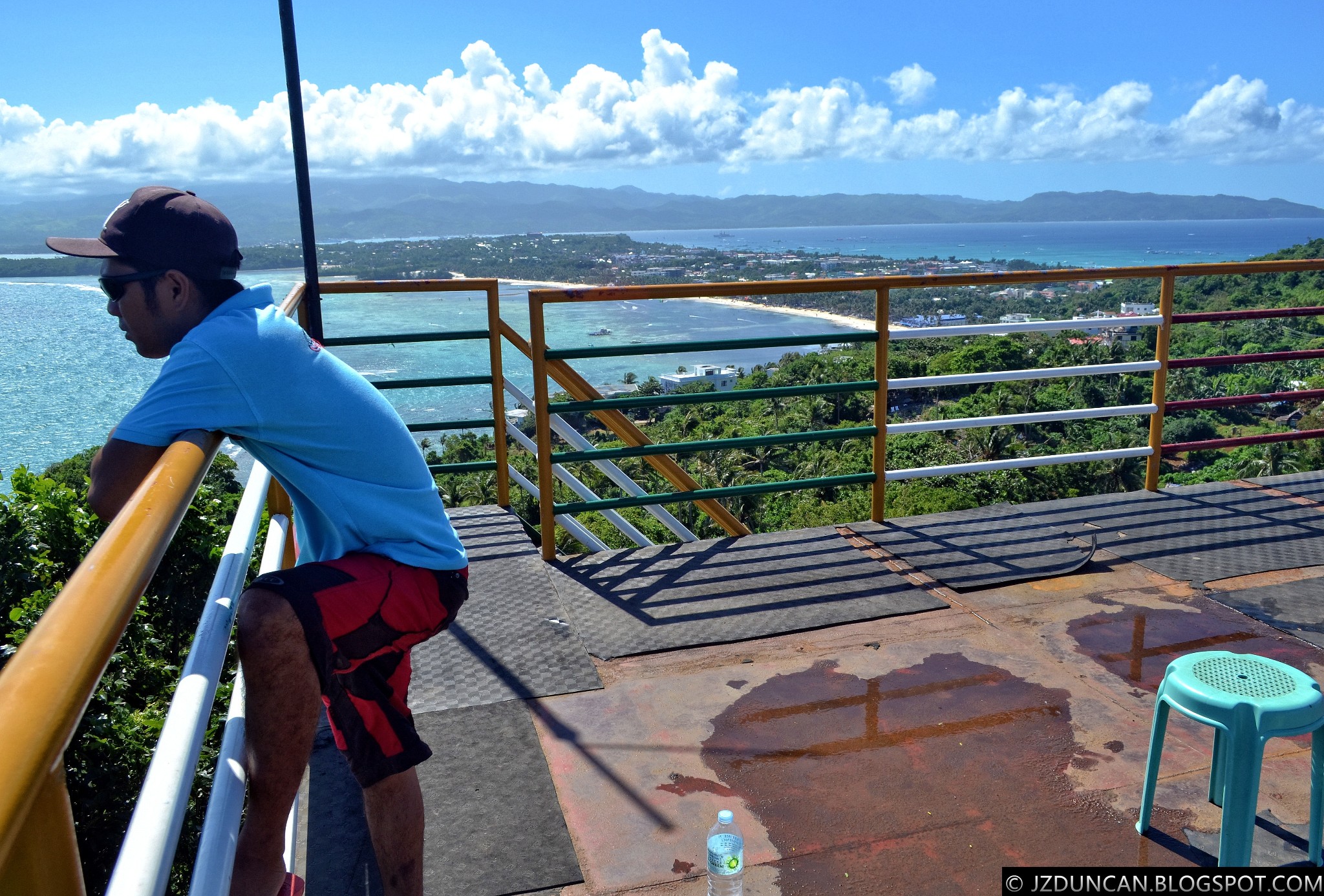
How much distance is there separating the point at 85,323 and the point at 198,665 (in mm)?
92340

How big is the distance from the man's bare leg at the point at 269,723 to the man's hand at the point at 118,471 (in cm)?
27

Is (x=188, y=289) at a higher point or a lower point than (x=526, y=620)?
higher

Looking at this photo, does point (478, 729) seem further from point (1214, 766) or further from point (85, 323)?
point (85, 323)

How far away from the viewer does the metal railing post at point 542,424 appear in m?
4.48

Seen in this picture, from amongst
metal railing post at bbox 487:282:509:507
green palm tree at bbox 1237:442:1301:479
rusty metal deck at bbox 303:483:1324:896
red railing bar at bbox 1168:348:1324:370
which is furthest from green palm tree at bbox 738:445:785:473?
rusty metal deck at bbox 303:483:1324:896

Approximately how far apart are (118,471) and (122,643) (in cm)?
270

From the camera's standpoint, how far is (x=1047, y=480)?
133 feet

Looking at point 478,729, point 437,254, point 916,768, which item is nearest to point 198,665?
point 478,729

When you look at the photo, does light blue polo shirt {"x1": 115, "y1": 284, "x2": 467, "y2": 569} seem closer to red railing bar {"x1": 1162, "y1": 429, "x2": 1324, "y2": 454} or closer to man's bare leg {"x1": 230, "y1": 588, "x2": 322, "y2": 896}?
man's bare leg {"x1": 230, "y1": 588, "x2": 322, "y2": 896}

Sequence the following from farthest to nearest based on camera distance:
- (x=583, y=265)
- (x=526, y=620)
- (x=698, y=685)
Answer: (x=583, y=265), (x=526, y=620), (x=698, y=685)

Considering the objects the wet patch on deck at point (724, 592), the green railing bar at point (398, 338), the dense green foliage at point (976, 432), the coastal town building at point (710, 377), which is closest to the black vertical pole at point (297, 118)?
the green railing bar at point (398, 338)

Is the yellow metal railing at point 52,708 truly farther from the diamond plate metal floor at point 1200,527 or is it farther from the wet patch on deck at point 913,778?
the diamond plate metal floor at point 1200,527

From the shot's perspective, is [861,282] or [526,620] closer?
[526,620]

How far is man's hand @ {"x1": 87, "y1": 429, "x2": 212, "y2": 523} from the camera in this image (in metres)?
1.72
